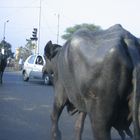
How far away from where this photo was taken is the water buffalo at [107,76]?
12.9 ft

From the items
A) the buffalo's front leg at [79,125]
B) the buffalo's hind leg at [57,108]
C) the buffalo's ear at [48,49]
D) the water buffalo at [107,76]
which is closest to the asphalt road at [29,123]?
the buffalo's front leg at [79,125]

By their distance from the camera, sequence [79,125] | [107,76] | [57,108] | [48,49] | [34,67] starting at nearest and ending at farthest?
[107,76] → [57,108] → [48,49] → [79,125] → [34,67]

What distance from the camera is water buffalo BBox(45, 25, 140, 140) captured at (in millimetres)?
3939

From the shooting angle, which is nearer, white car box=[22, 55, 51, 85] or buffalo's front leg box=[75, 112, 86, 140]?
buffalo's front leg box=[75, 112, 86, 140]

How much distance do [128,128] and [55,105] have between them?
99.3 inches

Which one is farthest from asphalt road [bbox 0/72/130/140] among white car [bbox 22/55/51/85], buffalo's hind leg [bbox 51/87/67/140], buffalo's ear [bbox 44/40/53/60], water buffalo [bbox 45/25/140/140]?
white car [bbox 22/55/51/85]

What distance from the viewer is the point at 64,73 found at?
4.90 meters

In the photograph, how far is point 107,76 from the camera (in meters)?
3.95

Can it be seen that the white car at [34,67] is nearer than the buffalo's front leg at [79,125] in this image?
No

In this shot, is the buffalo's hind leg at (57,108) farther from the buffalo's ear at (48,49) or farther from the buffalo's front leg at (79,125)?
the buffalo's ear at (48,49)

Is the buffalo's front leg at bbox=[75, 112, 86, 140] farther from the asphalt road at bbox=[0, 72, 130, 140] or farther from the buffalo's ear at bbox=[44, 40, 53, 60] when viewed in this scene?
the buffalo's ear at bbox=[44, 40, 53, 60]

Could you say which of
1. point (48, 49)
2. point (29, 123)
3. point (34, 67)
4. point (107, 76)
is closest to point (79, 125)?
point (48, 49)

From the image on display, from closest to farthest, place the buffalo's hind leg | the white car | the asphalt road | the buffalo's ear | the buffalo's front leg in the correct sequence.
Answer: the buffalo's hind leg
the buffalo's ear
the buffalo's front leg
the asphalt road
the white car

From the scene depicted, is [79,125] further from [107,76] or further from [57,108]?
[107,76]
